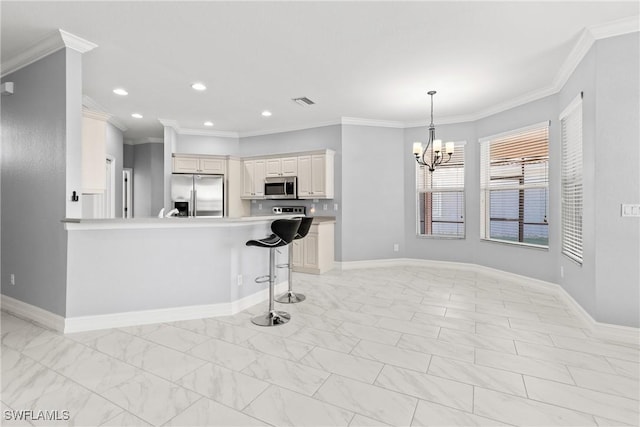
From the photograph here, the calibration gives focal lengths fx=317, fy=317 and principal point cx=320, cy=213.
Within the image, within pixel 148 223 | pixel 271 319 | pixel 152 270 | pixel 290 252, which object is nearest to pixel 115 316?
pixel 152 270

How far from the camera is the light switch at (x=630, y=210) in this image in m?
2.67

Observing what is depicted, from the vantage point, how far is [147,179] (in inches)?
280

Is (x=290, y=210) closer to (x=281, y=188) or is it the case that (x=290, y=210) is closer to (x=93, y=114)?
(x=281, y=188)

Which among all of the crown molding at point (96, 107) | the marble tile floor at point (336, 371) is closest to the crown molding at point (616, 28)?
the marble tile floor at point (336, 371)

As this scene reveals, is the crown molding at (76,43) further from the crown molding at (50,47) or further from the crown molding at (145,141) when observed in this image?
the crown molding at (145,141)

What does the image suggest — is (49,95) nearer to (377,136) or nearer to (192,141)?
(192,141)

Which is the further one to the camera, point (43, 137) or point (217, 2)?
point (43, 137)

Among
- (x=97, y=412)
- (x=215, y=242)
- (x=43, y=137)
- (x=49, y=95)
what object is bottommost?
(x=97, y=412)

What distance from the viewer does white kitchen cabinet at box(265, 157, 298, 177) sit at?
5879 mm

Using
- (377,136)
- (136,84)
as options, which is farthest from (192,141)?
(377,136)

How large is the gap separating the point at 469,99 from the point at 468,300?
288 cm

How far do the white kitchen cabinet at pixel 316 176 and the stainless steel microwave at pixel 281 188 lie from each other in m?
0.11

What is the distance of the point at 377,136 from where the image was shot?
582cm

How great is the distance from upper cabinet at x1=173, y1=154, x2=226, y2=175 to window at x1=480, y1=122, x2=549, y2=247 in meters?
4.76
